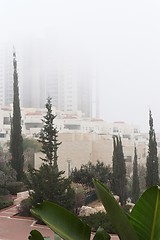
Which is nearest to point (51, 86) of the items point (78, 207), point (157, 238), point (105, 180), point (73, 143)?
point (73, 143)

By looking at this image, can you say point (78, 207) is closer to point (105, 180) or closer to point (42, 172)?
point (42, 172)

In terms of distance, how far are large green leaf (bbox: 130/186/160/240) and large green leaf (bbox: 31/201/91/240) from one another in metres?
0.14

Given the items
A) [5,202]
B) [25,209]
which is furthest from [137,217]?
[5,202]

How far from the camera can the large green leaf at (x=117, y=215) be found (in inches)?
31.4

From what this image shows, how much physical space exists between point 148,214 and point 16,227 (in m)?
5.60

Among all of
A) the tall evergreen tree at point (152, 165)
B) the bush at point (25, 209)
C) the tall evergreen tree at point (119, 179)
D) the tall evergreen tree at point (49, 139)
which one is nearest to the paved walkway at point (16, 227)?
the bush at point (25, 209)

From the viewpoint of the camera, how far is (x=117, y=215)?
0.80 meters

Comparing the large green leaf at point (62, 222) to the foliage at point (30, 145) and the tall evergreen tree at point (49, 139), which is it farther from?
the foliage at point (30, 145)

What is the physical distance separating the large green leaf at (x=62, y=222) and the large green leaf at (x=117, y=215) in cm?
11

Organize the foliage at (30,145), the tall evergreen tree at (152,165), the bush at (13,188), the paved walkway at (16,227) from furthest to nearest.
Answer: the foliage at (30,145) → the tall evergreen tree at (152,165) → the bush at (13,188) → the paved walkway at (16,227)

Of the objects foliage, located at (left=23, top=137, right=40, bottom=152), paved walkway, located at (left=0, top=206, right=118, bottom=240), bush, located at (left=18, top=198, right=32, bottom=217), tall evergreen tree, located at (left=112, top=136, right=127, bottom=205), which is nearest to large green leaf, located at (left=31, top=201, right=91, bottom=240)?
paved walkway, located at (left=0, top=206, right=118, bottom=240)

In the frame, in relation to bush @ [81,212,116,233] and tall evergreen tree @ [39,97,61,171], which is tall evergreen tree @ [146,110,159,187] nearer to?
tall evergreen tree @ [39,97,61,171]

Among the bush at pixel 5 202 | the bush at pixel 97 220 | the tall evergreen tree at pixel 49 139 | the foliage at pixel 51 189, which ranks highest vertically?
the tall evergreen tree at pixel 49 139

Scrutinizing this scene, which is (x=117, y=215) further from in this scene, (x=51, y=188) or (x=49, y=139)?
(x=49, y=139)
